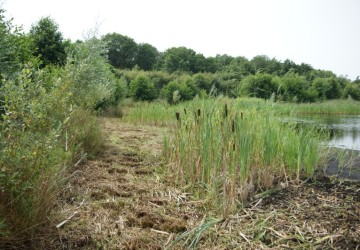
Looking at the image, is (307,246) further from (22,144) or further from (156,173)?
(156,173)

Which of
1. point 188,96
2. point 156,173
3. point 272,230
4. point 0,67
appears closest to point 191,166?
point 156,173

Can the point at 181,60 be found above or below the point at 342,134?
above

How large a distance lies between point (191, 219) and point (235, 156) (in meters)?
0.78

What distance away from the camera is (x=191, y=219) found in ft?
8.75

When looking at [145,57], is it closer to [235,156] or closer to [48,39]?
[48,39]

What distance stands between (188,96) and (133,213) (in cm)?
1980

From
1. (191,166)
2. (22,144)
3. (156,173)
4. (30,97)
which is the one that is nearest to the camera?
(22,144)

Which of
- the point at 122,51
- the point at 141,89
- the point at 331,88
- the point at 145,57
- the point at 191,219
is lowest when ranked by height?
the point at 191,219

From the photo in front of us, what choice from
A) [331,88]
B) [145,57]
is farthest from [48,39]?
[145,57]

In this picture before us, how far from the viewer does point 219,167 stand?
10.7 ft

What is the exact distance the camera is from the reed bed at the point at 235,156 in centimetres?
294

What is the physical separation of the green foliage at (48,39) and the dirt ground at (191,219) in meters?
9.15

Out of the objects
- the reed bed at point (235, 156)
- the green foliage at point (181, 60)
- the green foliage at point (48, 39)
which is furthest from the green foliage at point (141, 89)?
the green foliage at point (181, 60)

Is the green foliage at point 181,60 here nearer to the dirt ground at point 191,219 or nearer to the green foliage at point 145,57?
the green foliage at point 145,57
